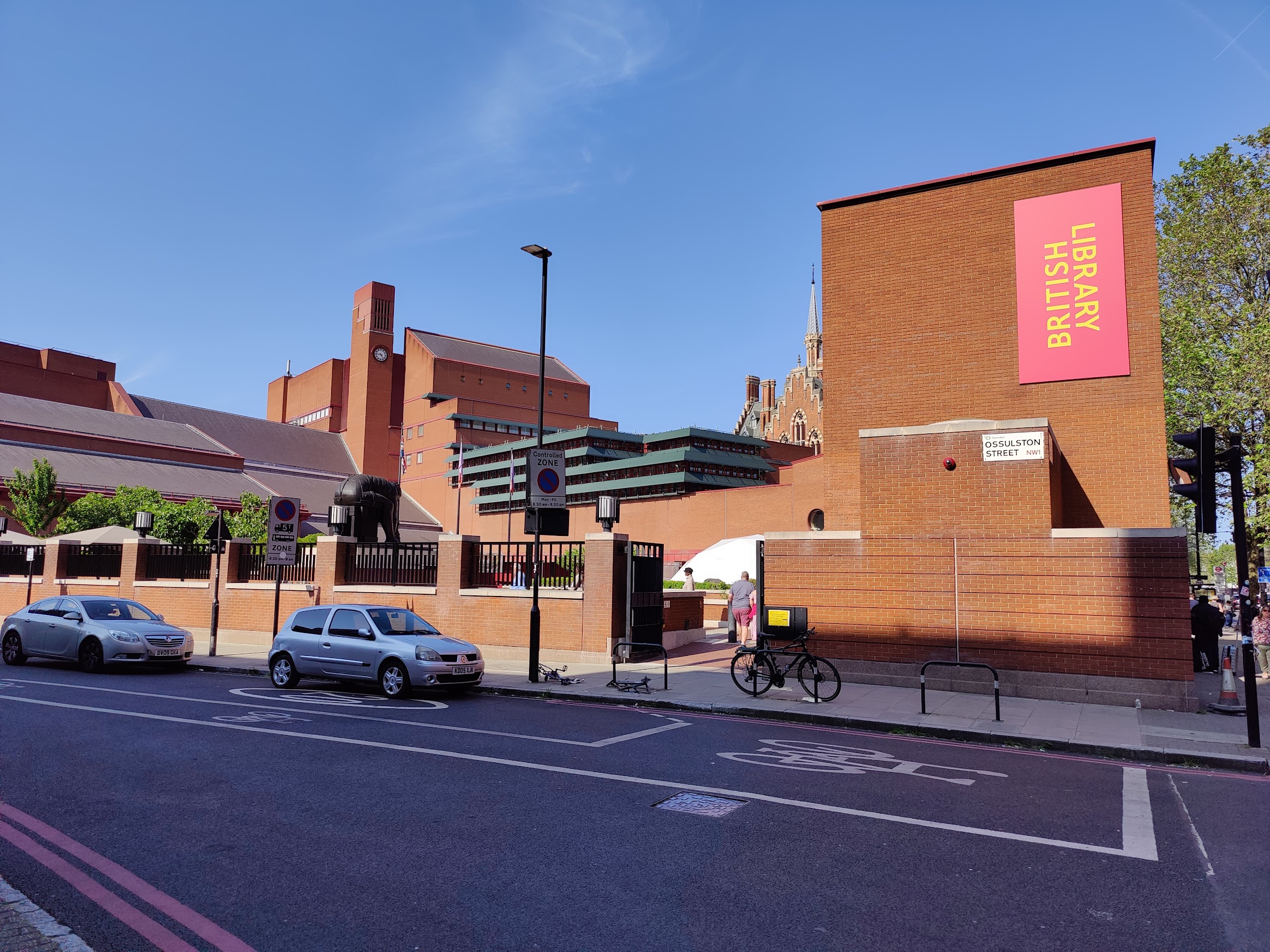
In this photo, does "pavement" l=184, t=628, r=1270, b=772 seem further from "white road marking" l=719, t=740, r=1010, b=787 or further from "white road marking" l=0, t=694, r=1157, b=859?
"white road marking" l=719, t=740, r=1010, b=787

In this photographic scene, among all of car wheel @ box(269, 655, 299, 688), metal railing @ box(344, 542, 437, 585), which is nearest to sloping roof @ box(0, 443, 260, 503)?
metal railing @ box(344, 542, 437, 585)

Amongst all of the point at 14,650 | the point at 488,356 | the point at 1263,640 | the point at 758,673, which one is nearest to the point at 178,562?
the point at 14,650

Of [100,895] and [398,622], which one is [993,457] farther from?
[100,895]

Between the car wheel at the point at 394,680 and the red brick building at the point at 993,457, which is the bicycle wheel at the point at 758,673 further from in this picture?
the car wheel at the point at 394,680

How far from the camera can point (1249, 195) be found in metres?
26.9

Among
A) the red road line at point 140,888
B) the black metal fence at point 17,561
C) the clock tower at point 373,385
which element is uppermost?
the clock tower at point 373,385

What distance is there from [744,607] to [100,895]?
14901 millimetres

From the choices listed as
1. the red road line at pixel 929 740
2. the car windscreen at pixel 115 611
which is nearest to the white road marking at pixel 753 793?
the red road line at pixel 929 740

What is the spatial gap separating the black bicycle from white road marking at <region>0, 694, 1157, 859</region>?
15.2 feet

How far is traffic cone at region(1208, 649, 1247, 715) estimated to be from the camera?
12305mm

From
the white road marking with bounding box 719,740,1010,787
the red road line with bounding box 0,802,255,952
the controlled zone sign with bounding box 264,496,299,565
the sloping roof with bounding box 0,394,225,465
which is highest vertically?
the sloping roof with bounding box 0,394,225,465

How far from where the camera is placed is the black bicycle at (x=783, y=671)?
1297 centimetres

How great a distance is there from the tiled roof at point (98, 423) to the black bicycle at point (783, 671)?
5977 cm

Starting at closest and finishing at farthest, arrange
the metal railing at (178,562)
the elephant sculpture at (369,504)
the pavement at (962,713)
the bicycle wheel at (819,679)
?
Answer: the pavement at (962,713) → the bicycle wheel at (819,679) → the elephant sculpture at (369,504) → the metal railing at (178,562)
